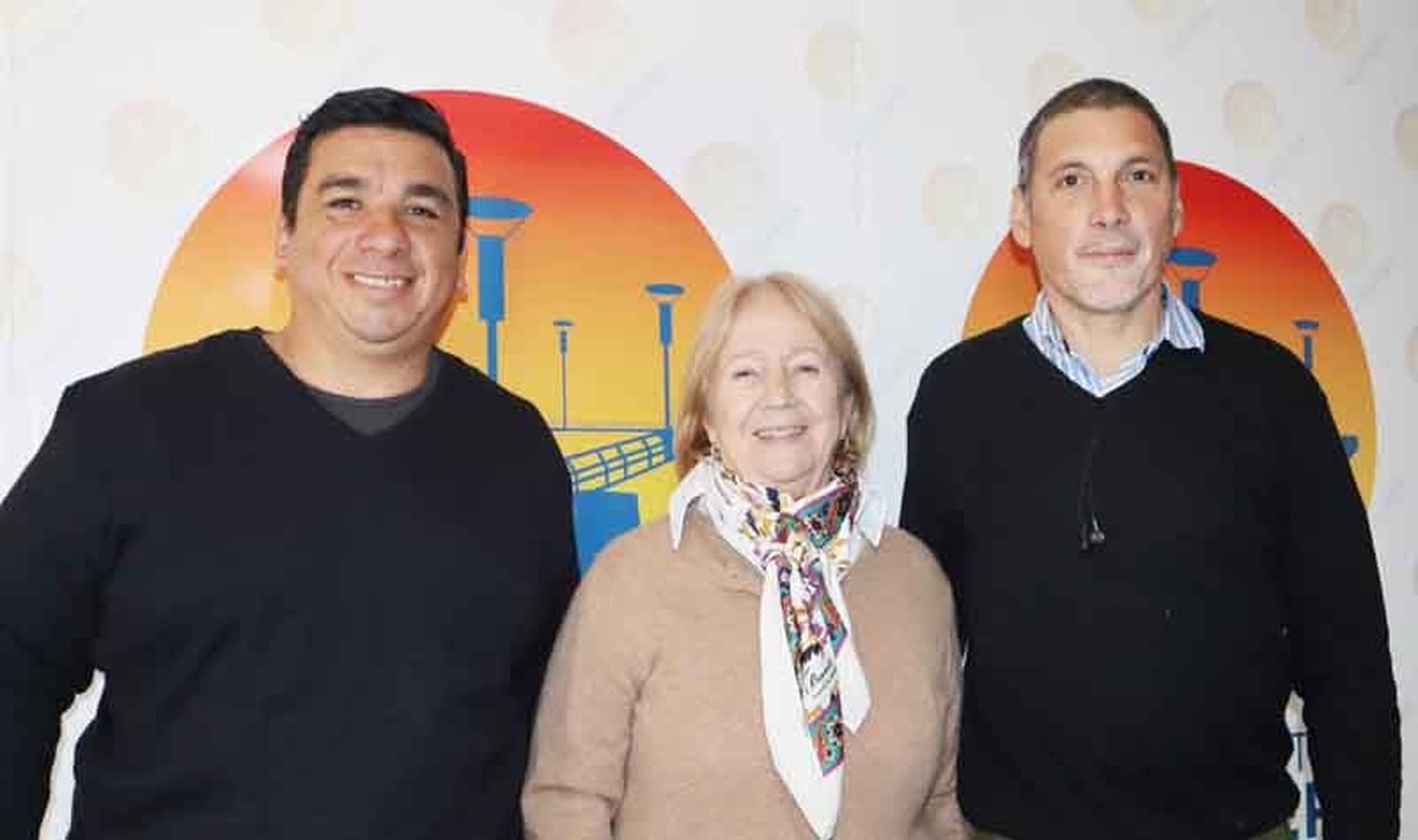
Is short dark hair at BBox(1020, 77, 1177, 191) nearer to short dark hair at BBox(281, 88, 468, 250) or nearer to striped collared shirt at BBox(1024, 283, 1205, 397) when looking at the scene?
striped collared shirt at BBox(1024, 283, 1205, 397)

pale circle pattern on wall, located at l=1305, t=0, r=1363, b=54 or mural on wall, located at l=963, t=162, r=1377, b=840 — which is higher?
pale circle pattern on wall, located at l=1305, t=0, r=1363, b=54

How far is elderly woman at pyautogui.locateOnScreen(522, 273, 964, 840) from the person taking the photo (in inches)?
67.9

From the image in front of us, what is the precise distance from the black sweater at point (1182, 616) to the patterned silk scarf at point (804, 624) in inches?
9.2

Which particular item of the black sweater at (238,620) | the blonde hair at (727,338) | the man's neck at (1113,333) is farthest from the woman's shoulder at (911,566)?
the black sweater at (238,620)

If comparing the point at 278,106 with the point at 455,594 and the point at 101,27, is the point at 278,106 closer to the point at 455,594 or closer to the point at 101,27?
the point at 101,27

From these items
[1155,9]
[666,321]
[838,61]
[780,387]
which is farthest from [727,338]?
[1155,9]

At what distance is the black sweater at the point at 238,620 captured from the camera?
1.57 m

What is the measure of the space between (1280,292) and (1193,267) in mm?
238

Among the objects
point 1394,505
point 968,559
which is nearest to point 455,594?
point 968,559

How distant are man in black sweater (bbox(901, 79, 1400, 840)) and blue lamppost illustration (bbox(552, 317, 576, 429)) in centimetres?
86

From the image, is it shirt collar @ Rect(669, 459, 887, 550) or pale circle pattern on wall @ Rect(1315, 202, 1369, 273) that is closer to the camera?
shirt collar @ Rect(669, 459, 887, 550)

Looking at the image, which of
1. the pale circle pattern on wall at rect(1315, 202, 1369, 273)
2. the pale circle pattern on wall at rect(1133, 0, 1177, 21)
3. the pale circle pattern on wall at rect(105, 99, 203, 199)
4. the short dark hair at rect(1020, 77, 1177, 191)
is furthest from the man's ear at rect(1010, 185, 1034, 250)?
the pale circle pattern on wall at rect(105, 99, 203, 199)

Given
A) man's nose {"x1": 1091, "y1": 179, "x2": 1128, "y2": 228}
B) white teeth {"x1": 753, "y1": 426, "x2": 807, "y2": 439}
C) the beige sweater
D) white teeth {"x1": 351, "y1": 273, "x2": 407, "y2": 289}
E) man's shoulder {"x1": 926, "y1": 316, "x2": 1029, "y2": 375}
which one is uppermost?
man's nose {"x1": 1091, "y1": 179, "x2": 1128, "y2": 228}

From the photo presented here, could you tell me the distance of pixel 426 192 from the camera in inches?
69.9
